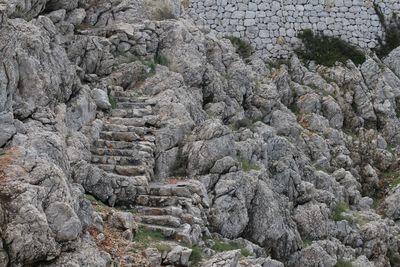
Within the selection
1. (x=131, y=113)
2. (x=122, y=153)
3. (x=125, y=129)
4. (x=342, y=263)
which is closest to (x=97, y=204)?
(x=122, y=153)

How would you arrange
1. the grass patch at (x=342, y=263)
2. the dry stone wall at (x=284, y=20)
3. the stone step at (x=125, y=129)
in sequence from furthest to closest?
the dry stone wall at (x=284, y=20) < the stone step at (x=125, y=129) < the grass patch at (x=342, y=263)

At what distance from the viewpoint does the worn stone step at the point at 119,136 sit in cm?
1714

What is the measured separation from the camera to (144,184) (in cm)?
1535

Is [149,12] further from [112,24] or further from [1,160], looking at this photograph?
[1,160]

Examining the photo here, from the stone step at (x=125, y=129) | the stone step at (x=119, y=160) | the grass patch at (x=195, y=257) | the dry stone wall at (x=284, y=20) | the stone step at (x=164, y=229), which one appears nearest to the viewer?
the grass patch at (x=195, y=257)

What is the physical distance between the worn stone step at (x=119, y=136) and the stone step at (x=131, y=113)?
1.28m

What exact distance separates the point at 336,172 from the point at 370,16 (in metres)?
12.8

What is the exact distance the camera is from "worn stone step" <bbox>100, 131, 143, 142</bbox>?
17141mm

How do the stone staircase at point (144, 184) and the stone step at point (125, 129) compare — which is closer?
the stone staircase at point (144, 184)

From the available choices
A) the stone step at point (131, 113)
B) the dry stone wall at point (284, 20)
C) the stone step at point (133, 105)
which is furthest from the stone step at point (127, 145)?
the dry stone wall at point (284, 20)

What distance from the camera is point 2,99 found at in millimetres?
12453

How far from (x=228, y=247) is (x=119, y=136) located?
480cm

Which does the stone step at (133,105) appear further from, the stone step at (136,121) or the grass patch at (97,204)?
the grass patch at (97,204)

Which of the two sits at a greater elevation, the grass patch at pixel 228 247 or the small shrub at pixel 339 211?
the grass patch at pixel 228 247
